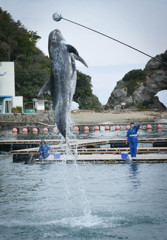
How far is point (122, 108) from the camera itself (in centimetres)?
10650

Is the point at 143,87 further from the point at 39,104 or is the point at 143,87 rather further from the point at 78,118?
the point at 39,104

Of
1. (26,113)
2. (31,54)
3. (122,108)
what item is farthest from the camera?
(122,108)

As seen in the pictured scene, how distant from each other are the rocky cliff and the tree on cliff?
1672cm

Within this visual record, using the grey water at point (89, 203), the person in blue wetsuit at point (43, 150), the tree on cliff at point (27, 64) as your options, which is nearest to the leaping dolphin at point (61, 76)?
the grey water at point (89, 203)

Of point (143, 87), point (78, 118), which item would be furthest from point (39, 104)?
point (143, 87)

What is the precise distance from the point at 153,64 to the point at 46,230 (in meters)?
106

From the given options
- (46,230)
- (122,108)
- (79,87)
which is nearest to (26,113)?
(79,87)

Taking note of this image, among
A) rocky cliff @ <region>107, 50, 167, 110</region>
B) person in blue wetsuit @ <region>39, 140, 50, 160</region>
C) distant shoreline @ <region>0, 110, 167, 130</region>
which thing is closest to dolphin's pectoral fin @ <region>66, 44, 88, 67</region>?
person in blue wetsuit @ <region>39, 140, 50, 160</region>

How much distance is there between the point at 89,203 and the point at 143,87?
9868 cm

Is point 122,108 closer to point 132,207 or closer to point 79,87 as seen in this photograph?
point 79,87

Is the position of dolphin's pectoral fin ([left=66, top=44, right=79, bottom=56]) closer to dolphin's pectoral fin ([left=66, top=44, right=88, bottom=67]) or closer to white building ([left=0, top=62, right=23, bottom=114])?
dolphin's pectoral fin ([left=66, top=44, right=88, bottom=67])

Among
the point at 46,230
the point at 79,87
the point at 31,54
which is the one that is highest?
the point at 31,54

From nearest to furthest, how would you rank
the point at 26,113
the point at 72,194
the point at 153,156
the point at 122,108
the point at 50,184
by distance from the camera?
1. the point at 72,194
2. the point at 50,184
3. the point at 153,156
4. the point at 26,113
5. the point at 122,108

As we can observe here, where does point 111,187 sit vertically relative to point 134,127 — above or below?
→ below
